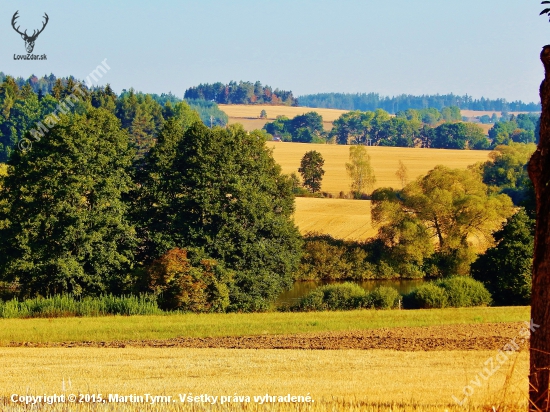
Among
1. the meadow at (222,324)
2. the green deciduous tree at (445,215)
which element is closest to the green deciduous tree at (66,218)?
the meadow at (222,324)

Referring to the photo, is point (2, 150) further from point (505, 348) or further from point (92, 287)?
point (505, 348)

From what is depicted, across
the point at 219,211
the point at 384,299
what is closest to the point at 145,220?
the point at 219,211

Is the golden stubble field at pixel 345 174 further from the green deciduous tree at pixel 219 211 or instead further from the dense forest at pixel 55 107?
the dense forest at pixel 55 107

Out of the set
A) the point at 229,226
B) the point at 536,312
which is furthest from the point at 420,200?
the point at 536,312

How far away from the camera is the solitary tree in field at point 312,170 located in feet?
366

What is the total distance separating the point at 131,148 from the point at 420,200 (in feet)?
95.0

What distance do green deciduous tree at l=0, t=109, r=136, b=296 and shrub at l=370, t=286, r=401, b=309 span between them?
16540mm

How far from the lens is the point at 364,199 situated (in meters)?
111

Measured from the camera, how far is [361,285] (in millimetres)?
65000

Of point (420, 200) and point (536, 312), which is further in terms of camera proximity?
point (420, 200)

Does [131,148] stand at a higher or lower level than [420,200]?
higher

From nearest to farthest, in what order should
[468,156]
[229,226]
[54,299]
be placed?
[54,299], [229,226], [468,156]

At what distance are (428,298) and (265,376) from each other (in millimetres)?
29567

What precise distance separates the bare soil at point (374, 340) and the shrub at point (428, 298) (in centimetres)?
1335
